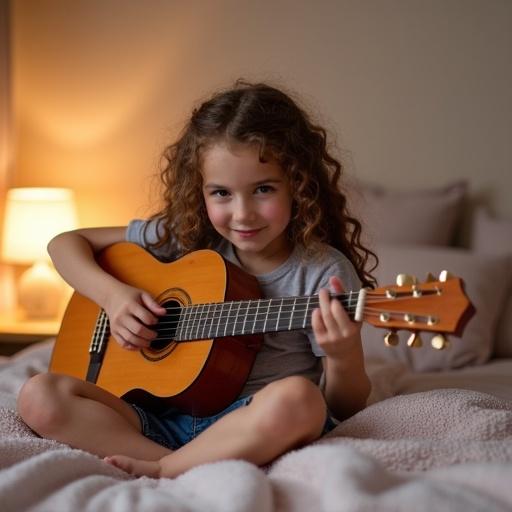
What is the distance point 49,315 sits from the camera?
2992 millimetres

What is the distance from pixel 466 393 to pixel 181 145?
762 mm

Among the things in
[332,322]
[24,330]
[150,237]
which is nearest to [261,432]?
[332,322]

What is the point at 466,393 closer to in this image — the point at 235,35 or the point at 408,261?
the point at 408,261

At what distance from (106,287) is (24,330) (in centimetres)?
129

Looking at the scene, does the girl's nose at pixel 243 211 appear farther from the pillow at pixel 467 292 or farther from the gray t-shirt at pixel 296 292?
the pillow at pixel 467 292

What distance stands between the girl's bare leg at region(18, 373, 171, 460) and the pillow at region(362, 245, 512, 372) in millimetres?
976

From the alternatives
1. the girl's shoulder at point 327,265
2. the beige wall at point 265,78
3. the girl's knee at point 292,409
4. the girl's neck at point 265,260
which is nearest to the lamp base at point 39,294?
the beige wall at point 265,78

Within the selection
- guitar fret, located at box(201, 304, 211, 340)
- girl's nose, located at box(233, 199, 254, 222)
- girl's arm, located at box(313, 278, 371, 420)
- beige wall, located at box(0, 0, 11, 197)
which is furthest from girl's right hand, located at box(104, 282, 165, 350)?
beige wall, located at box(0, 0, 11, 197)

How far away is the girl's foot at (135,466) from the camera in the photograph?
1.28 metres

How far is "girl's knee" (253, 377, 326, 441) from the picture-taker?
1221 millimetres

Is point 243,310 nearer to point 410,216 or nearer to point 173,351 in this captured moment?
point 173,351

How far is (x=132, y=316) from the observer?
1.58 m

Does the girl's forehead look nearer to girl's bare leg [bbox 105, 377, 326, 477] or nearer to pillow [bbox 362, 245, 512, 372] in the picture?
girl's bare leg [bbox 105, 377, 326, 477]

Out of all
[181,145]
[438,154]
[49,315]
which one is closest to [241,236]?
[181,145]
